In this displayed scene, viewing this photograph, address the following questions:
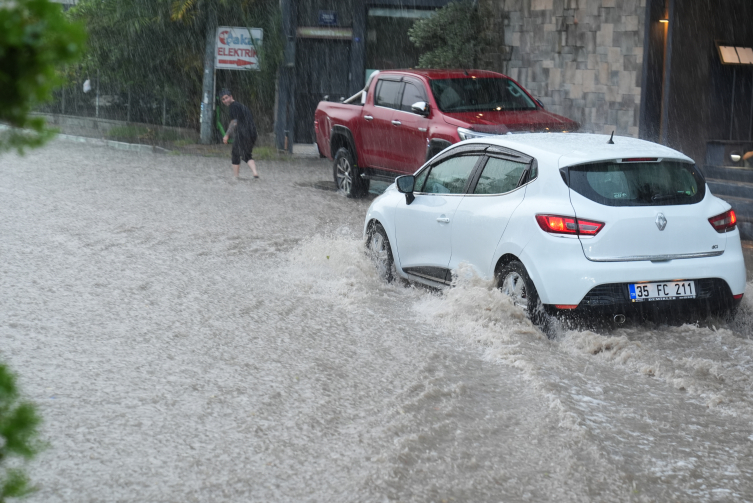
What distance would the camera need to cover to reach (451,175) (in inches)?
330

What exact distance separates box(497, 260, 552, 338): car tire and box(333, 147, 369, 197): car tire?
29.2ft

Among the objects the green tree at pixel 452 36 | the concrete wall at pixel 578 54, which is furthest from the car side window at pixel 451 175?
the green tree at pixel 452 36

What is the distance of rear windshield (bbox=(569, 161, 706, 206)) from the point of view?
269 inches

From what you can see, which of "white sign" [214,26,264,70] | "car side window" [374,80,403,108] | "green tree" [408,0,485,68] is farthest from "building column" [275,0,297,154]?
"car side window" [374,80,403,108]

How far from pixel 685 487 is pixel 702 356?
7.47ft

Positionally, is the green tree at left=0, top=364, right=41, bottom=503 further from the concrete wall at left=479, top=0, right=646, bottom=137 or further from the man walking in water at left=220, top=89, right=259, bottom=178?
the man walking in water at left=220, top=89, right=259, bottom=178

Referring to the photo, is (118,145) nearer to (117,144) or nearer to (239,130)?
(117,144)

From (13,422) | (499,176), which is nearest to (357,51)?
(499,176)

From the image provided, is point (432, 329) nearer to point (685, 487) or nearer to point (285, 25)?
point (685, 487)

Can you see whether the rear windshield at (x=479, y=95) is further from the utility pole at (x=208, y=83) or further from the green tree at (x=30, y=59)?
the green tree at (x=30, y=59)

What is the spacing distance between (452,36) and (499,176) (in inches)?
525

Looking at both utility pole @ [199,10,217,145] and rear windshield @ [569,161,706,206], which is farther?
utility pole @ [199,10,217,145]

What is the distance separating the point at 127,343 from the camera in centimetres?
688

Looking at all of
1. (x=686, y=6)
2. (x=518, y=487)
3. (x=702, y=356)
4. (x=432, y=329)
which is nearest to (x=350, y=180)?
(x=686, y=6)
